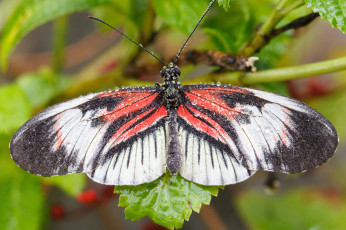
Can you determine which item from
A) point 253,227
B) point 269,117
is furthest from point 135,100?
point 253,227

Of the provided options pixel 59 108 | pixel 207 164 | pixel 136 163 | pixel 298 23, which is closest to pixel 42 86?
pixel 59 108

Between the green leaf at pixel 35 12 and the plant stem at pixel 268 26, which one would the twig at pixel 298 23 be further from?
the green leaf at pixel 35 12

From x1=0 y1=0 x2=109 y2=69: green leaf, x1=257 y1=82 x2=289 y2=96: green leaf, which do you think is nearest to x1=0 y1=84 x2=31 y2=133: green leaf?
x1=0 y1=0 x2=109 y2=69: green leaf

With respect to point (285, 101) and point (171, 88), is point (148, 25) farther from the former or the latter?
point (285, 101)

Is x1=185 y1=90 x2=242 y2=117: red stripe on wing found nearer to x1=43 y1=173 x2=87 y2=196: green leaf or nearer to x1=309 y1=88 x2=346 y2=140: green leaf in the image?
x1=43 y1=173 x2=87 y2=196: green leaf

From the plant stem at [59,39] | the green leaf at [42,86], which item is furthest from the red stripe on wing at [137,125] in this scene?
the plant stem at [59,39]
